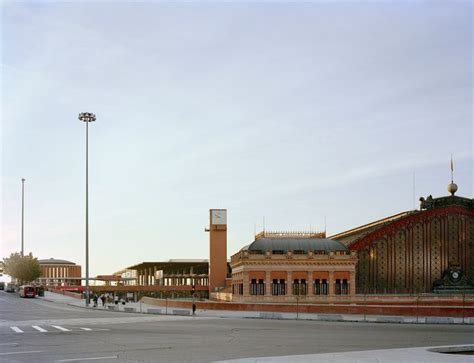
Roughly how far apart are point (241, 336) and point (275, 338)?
2.07 m

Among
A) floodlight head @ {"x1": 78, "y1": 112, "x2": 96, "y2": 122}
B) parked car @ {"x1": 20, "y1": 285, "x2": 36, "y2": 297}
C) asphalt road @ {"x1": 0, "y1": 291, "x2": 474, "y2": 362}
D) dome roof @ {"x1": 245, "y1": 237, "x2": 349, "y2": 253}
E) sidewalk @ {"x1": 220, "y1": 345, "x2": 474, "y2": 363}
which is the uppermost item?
floodlight head @ {"x1": 78, "y1": 112, "x2": 96, "y2": 122}

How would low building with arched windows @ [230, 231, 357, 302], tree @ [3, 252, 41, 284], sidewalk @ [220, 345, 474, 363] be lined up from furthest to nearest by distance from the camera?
tree @ [3, 252, 41, 284], low building with arched windows @ [230, 231, 357, 302], sidewalk @ [220, 345, 474, 363]

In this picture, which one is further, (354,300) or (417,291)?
(417,291)

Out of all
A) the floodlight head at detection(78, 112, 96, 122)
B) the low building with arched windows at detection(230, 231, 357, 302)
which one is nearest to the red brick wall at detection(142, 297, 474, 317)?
the floodlight head at detection(78, 112, 96, 122)

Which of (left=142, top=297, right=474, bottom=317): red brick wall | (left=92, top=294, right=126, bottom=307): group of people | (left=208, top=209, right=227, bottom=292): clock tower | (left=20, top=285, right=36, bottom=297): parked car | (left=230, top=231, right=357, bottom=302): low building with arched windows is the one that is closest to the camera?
(left=142, top=297, right=474, bottom=317): red brick wall

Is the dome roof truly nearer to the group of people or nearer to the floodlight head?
the group of people

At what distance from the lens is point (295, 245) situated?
103m

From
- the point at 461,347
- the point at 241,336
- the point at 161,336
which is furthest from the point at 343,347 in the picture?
the point at 161,336

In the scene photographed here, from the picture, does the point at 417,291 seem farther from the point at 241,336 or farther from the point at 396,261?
the point at 241,336

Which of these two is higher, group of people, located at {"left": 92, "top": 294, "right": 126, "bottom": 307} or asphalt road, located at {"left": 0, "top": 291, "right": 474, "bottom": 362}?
asphalt road, located at {"left": 0, "top": 291, "right": 474, "bottom": 362}

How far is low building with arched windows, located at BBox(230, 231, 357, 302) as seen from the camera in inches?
3770

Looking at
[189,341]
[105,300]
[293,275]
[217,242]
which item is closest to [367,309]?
[189,341]

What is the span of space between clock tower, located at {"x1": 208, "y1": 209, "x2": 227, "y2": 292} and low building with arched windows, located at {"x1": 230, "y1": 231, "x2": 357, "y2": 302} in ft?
38.9

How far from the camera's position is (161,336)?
3284 centimetres
